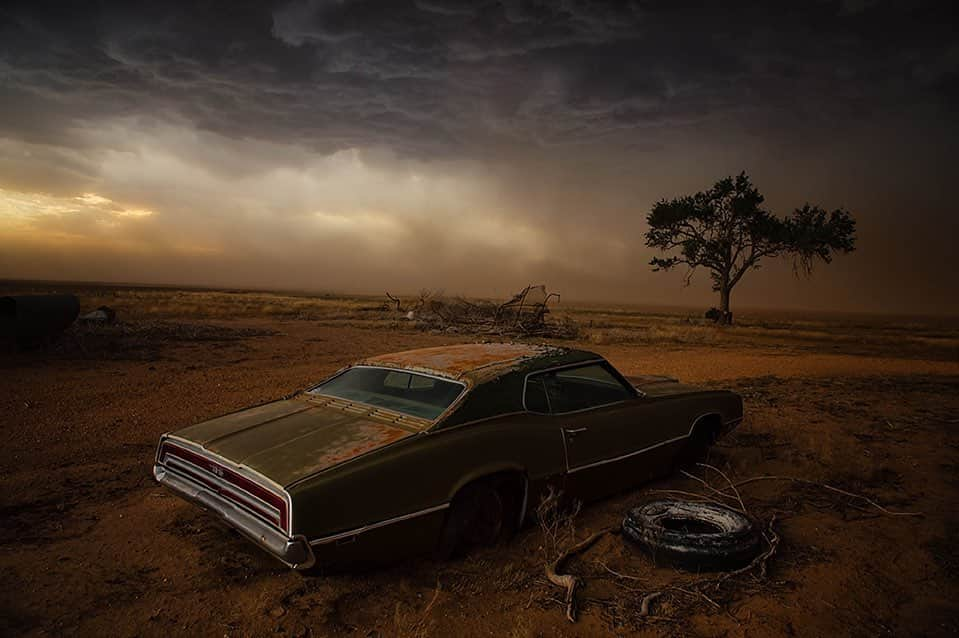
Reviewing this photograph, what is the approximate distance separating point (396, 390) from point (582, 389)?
154cm

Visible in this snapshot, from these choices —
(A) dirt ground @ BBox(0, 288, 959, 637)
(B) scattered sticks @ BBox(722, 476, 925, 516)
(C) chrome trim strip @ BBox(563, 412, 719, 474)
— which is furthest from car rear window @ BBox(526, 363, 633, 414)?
(B) scattered sticks @ BBox(722, 476, 925, 516)

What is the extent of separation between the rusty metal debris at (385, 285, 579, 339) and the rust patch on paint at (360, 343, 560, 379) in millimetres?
14029

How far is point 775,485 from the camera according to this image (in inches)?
181

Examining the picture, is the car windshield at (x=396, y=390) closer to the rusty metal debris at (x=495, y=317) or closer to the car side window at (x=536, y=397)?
the car side window at (x=536, y=397)

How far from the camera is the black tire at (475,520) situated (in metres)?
3.03

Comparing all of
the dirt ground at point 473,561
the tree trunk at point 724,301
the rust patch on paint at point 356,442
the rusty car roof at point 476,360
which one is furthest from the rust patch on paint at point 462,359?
the tree trunk at point 724,301

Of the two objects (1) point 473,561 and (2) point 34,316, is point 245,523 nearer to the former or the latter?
(1) point 473,561

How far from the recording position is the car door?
11.9 feet

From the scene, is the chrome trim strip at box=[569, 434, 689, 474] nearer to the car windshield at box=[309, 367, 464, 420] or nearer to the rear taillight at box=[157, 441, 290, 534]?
the car windshield at box=[309, 367, 464, 420]

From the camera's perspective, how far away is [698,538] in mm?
3086

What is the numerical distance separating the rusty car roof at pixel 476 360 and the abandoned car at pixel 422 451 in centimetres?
1

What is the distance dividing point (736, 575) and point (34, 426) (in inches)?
279

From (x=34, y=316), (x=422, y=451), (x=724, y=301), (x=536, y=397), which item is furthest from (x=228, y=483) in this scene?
(x=724, y=301)

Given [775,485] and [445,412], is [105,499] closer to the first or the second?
[445,412]
